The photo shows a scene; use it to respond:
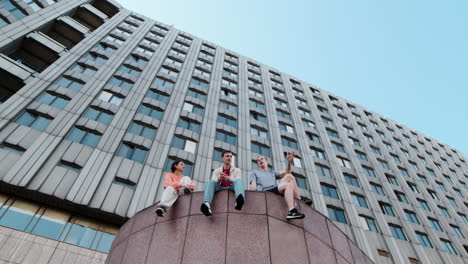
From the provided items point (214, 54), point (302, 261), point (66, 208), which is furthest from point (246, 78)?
point (302, 261)

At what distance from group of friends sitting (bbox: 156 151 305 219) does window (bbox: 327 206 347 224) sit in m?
14.4

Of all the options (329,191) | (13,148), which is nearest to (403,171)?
(329,191)

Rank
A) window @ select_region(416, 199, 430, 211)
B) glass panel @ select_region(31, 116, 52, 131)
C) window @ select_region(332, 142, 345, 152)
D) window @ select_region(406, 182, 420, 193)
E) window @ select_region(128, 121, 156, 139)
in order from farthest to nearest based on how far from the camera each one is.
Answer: window @ select_region(406, 182, 420, 193)
window @ select_region(332, 142, 345, 152)
window @ select_region(416, 199, 430, 211)
window @ select_region(128, 121, 156, 139)
glass panel @ select_region(31, 116, 52, 131)

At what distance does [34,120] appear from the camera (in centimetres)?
1551

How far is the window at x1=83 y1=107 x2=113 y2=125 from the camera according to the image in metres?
17.6

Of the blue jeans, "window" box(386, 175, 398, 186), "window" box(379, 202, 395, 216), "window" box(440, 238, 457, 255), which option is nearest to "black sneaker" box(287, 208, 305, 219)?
the blue jeans

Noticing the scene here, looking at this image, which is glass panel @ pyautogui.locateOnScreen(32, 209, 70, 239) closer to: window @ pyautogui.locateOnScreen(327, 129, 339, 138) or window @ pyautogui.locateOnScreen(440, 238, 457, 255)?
window @ pyautogui.locateOnScreen(327, 129, 339, 138)

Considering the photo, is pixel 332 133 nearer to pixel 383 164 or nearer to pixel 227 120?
pixel 383 164

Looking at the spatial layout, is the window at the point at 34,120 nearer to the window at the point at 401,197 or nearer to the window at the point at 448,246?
the window at the point at 401,197

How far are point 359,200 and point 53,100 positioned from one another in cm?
2481

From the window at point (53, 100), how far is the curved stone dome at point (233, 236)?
13.7 metres

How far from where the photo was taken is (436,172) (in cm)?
3497

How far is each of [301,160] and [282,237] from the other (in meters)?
18.0

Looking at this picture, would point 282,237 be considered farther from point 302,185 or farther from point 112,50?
point 112,50
